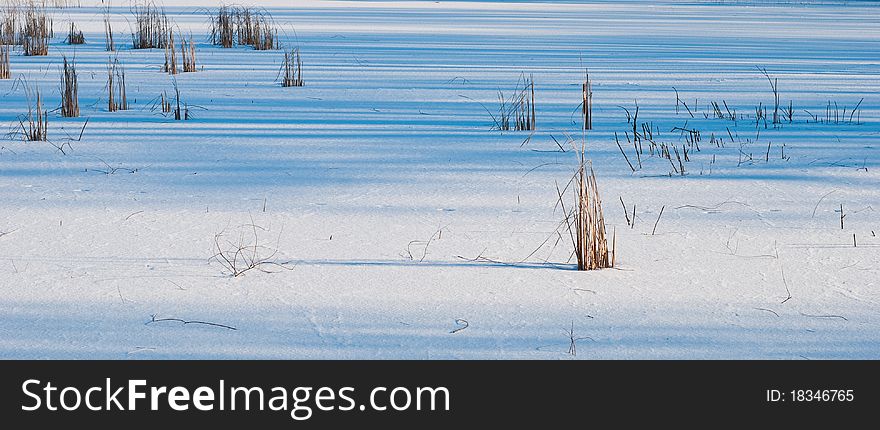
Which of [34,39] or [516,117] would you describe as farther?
[34,39]

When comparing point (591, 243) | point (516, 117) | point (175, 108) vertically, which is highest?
point (175, 108)

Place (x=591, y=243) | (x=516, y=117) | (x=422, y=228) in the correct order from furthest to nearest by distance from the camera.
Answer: (x=516, y=117) → (x=422, y=228) → (x=591, y=243)

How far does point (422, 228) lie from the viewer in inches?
133

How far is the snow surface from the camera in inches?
93.7

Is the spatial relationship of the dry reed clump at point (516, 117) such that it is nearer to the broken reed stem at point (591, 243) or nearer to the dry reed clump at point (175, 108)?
the dry reed clump at point (175, 108)

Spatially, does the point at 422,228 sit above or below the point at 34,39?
below

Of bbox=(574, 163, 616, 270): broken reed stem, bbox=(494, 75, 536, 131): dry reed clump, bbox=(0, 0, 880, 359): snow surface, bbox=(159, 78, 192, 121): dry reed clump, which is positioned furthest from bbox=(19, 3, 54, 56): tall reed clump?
bbox=(574, 163, 616, 270): broken reed stem

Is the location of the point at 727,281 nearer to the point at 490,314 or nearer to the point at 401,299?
the point at 490,314

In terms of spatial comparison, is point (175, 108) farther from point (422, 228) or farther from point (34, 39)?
point (34, 39)

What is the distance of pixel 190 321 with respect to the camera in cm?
245

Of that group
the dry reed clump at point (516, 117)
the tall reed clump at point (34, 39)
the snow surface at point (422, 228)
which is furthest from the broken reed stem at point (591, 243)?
the tall reed clump at point (34, 39)

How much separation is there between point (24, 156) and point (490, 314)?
9.59ft

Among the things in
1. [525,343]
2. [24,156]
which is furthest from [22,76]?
[525,343]

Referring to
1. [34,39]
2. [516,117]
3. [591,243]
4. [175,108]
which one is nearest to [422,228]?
[591,243]
